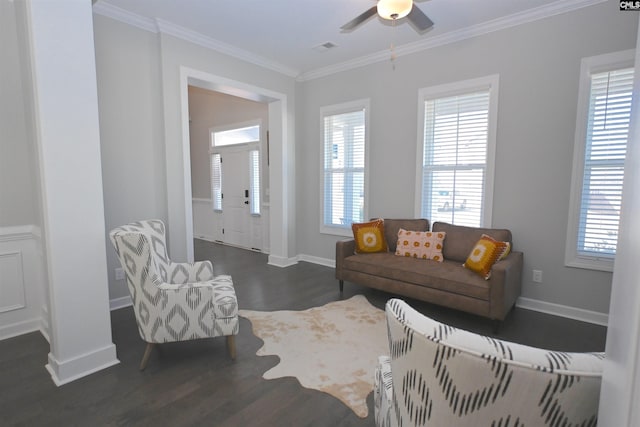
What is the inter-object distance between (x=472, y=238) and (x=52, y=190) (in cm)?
359

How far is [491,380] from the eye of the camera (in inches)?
31.2

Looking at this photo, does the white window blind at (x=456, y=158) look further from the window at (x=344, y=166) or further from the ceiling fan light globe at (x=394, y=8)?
the ceiling fan light globe at (x=394, y=8)

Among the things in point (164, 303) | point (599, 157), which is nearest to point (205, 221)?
point (164, 303)

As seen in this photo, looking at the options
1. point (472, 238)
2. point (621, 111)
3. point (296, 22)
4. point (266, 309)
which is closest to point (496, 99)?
point (621, 111)

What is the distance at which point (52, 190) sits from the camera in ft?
6.59

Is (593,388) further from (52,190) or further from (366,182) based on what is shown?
(366,182)

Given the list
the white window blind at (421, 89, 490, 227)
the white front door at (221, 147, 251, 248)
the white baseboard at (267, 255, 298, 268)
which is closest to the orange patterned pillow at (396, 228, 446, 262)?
the white window blind at (421, 89, 490, 227)

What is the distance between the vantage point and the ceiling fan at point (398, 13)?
2.28 m

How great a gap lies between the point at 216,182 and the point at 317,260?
10.3ft

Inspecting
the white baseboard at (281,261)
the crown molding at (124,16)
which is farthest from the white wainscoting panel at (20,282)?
the white baseboard at (281,261)

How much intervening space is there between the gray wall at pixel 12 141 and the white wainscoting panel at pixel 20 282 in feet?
0.40

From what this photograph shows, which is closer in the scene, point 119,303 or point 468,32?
point 119,303

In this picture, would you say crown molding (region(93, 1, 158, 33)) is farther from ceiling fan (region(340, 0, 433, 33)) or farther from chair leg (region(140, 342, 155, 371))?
chair leg (region(140, 342, 155, 371))

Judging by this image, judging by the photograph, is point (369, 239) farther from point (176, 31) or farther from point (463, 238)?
point (176, 31)
